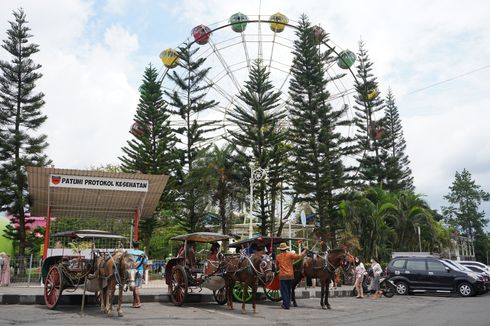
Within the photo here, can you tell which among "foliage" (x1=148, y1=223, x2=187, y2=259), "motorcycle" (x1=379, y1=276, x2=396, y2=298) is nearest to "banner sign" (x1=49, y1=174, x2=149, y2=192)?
"motorcycle" (x1=379, y1=276, x2=396, y2=298)

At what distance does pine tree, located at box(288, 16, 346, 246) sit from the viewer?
27281mm

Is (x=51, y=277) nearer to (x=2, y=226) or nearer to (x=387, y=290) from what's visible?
(x=387, y=290)

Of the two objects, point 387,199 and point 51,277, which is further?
point 387,199

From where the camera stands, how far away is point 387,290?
50.3 ft

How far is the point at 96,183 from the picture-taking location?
1620 cm

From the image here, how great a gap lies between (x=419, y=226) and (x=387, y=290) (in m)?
14.0

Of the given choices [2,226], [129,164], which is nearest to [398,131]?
[129,164]

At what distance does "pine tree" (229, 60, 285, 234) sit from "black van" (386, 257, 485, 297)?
36.8 ft

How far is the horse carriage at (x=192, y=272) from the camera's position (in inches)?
432

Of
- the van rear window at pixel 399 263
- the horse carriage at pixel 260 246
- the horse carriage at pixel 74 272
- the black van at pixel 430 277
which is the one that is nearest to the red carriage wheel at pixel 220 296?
the horse carriage at pixel 260 246

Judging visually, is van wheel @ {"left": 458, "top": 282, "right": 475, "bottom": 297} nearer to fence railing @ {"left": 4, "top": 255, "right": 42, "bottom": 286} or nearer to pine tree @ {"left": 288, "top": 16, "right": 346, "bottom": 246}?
pine tree @ {"left": 288, "top": 16, "right": 346, "bottom": 246}

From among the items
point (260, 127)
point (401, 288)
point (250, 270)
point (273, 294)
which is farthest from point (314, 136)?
point (250, 270)

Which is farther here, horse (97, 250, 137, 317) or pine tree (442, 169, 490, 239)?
pine tree (442, 169, 490, 239)

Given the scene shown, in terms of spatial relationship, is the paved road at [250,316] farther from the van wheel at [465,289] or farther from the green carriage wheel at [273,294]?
the van wheel at [465,289]
